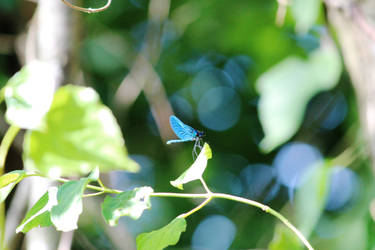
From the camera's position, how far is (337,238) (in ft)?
4.49

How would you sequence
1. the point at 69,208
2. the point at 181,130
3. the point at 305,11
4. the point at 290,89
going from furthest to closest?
the point at 290,89 < the point at 305,11 < the point at 181,130 < the point at 69,208

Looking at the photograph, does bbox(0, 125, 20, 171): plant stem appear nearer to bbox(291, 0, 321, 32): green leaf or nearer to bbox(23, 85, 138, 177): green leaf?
bbox(23, 85, 138, 177): green leaf

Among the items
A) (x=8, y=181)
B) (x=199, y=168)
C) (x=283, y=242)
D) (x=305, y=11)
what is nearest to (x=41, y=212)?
(x=8, y=181)

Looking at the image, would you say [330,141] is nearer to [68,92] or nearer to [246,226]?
[246,226]

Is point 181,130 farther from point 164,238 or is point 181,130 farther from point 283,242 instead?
point 283,242

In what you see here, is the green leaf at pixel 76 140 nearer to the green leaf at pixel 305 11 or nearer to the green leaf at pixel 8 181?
the green leaf at pixel 8 181

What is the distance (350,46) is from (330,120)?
0.80m

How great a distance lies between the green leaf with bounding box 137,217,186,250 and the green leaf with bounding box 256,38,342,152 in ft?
2.23

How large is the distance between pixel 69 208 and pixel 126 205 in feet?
0.15

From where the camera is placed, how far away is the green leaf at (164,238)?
0.44 m

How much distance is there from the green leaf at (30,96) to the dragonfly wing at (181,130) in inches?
5.4

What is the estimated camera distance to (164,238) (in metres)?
0.44

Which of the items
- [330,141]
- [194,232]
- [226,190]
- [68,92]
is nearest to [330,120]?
[330,141]

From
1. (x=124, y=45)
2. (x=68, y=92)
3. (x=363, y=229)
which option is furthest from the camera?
(x=124, y=45)
